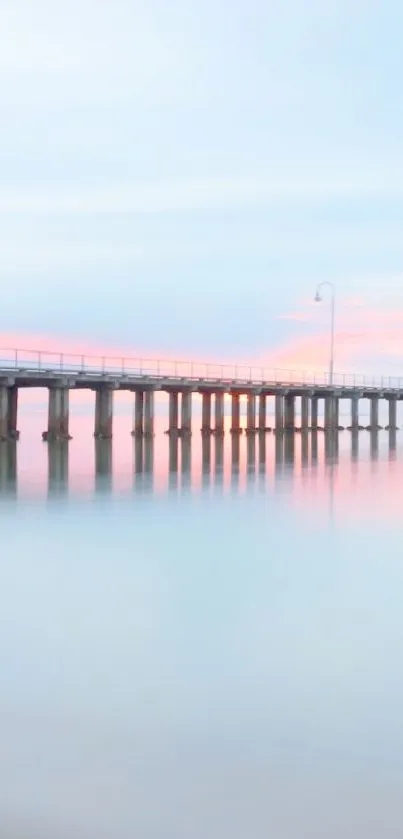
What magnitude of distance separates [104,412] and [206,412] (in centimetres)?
1238

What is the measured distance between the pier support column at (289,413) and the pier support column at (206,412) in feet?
22.3

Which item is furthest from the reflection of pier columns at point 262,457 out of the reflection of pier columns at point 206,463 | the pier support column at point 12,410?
the pier support column at point 12,410

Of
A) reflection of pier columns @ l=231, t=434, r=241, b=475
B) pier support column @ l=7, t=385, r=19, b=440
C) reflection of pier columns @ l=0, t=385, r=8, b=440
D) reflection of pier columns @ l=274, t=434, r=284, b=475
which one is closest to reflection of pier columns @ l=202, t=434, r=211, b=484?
reflection of pier columns @ l=231, t=434, r=241, b=475

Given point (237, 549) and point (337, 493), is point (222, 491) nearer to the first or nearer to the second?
point (337, 493)

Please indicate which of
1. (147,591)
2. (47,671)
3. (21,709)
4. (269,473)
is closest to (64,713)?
(21,709)

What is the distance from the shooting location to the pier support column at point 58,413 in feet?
138

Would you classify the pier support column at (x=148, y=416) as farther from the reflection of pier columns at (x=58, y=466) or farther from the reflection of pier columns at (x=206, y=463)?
the reflection of pier columns at (x=58, y=466)

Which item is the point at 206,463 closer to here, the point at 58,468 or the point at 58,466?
the point at 58,466

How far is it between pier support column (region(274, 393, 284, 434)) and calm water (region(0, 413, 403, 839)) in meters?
43.7

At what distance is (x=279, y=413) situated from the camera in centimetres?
5972

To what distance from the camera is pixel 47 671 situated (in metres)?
6.85

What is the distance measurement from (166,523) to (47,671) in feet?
29.2

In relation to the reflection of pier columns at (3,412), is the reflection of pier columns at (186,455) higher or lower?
lower

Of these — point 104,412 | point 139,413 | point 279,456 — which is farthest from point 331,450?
point 139,413
